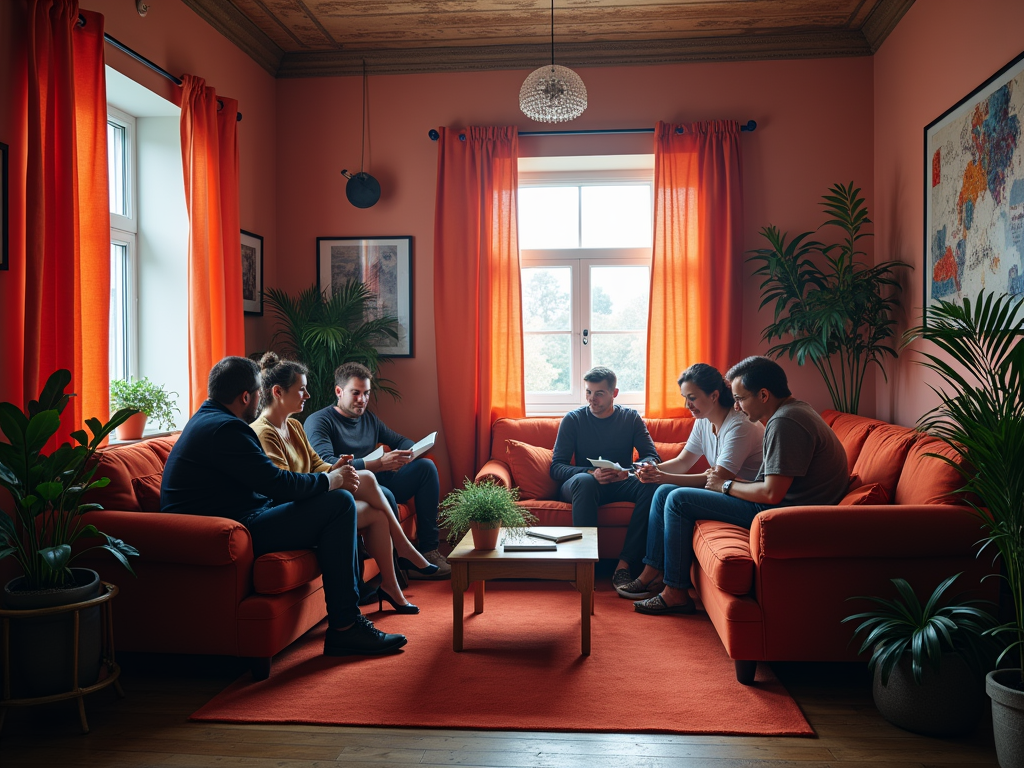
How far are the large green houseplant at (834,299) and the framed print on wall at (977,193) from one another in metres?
0.46

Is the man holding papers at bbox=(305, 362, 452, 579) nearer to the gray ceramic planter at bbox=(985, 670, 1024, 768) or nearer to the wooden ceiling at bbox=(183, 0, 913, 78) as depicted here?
the wooden ceiling at bbox=(183, 0, 913, 78)

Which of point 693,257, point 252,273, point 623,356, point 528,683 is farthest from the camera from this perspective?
point 623,356

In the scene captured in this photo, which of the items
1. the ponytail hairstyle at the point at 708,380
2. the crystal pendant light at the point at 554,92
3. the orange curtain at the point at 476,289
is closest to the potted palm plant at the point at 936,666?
the ponytail hairstyle at the point at 708,380

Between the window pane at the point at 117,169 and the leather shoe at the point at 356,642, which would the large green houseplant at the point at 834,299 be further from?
the window pane at the point at 117,169

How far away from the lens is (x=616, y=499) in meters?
4.17

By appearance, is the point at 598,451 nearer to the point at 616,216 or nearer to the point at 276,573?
the point at 616,216

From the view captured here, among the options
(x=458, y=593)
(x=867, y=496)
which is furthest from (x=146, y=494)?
(x=867, y=496)

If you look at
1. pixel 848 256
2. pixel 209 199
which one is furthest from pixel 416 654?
pixel 848 256

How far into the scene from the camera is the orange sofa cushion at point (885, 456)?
3266mm

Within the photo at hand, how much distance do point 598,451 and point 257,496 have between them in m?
2.01

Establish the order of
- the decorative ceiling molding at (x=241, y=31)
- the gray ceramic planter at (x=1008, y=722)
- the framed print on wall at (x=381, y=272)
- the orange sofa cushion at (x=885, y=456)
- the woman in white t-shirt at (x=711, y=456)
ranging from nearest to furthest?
the gray ceramic planter at (x=1008, y=722) → the orange sofa cushion at (x=885, y=456) → the woman in white t-shirt at (x=711, y=456) → the decorative ceiling molding at (x=241, y=31) → the framed print on wall at (x=381, y=272)

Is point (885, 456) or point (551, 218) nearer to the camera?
point (885, 456)

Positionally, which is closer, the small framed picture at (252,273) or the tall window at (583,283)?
the small framed picture at (252,273)

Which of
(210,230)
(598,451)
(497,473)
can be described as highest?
(210,230)
